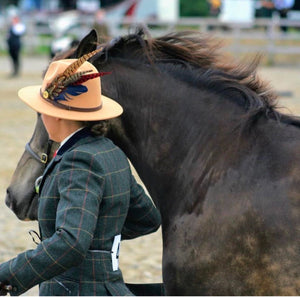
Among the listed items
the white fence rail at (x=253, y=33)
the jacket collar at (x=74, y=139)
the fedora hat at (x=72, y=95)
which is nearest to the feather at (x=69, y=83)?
the fedora hat at (x=72, y=95)

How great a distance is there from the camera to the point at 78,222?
94.5 inches

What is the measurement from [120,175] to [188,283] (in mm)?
552

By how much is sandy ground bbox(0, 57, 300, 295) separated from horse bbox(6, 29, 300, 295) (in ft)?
1.99

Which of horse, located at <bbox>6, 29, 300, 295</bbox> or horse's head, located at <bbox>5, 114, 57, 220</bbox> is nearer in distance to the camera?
horse, located at <bbox>6, 29, 300, 295</bbox>

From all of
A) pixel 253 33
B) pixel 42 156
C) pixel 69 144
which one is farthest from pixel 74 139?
pixel 253 33

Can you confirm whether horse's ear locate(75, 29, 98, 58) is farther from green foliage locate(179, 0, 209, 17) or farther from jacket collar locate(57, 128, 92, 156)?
green foliage locate(179, 0, 209, 17)

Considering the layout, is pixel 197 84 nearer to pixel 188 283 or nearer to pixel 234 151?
pixel 234 151

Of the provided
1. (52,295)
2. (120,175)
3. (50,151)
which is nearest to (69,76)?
(120,175)

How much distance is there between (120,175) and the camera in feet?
8.64

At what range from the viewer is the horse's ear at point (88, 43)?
3.10 meters

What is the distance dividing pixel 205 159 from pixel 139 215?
1.30ft

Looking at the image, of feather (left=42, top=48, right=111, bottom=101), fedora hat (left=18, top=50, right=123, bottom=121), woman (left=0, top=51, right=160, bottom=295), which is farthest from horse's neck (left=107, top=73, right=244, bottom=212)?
feather (left=42, top=48, right=111, bottom=101)

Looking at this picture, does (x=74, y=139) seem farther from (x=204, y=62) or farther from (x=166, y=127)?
(x=204, y=62)

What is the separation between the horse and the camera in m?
2.66
